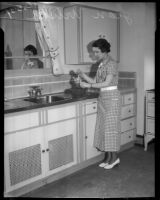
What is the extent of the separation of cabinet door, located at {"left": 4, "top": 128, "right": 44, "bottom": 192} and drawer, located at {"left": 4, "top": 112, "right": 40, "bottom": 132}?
5 centimetres

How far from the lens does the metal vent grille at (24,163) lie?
2508mm

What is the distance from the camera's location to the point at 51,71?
11.4 feet

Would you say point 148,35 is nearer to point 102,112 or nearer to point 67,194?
point 102,112

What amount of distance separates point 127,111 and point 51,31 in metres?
1.48

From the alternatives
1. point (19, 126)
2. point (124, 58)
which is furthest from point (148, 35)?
point (19, 126)

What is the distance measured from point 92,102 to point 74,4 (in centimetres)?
121

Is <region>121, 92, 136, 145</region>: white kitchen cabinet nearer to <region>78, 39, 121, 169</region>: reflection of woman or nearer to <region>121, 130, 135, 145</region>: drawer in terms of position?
<region>121, 130, 135, 145</region>: drawer

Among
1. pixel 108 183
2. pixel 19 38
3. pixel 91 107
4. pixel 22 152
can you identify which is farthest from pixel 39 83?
pixel 108 183

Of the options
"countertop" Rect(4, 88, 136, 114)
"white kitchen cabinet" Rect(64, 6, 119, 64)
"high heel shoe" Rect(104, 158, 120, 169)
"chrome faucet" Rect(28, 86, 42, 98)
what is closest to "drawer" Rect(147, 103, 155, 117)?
"countertop" Rect(4, 88, 136, 114)

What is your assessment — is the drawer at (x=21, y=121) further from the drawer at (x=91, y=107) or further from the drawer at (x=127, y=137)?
the drawer at (x=127, y=137)

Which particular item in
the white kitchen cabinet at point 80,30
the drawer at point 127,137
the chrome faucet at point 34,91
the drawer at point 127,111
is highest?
the white kitchen cabinet at point 80,30

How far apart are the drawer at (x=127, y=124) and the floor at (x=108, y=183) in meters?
0.47

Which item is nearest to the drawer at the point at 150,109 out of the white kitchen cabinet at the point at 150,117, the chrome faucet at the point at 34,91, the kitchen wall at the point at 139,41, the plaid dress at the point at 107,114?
the white kitchen cabinet at the point at 150,117
